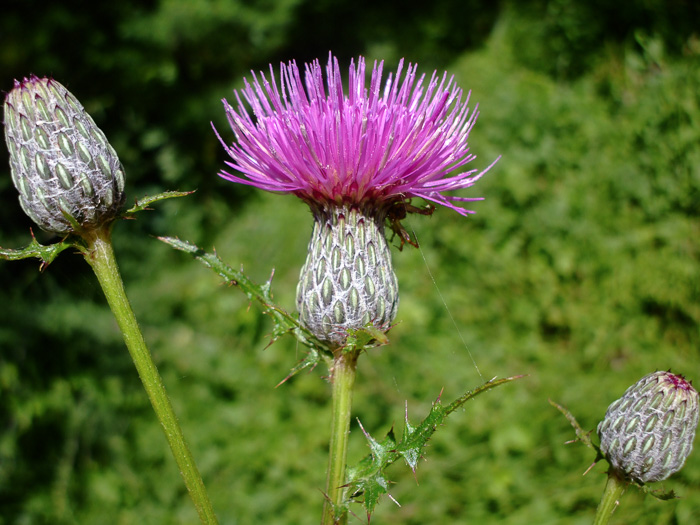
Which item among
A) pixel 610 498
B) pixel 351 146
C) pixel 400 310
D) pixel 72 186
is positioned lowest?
pixel 400 310

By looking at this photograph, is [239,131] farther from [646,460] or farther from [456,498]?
[456,498]

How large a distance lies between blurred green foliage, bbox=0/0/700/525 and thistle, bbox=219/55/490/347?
1321 millimetres

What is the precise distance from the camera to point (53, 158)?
1342mm

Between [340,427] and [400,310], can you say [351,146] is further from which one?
[400,310]

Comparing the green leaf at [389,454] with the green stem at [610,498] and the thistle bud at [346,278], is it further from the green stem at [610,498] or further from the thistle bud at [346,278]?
the green stem at [610,498]

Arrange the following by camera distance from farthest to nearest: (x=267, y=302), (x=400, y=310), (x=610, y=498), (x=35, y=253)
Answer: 1. (x=400, y=310)
2. (x=267, y=302)
3. (x=610, y=498)
4. (x=35, y=253)

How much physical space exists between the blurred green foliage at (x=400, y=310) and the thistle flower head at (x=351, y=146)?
4.57ft

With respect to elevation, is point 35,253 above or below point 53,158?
below

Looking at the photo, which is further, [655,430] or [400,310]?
[400,310]

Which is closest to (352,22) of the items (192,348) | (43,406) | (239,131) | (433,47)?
(433,47)

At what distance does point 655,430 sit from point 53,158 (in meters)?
1.58

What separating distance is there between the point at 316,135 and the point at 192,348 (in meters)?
3.89

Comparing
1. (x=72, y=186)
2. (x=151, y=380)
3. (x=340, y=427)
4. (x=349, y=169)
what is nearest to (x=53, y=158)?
(x=72, y=186)

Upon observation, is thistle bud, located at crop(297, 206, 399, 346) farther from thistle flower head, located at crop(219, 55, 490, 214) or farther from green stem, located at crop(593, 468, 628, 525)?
green stem, located at crop(593, 468, 628, 525)
